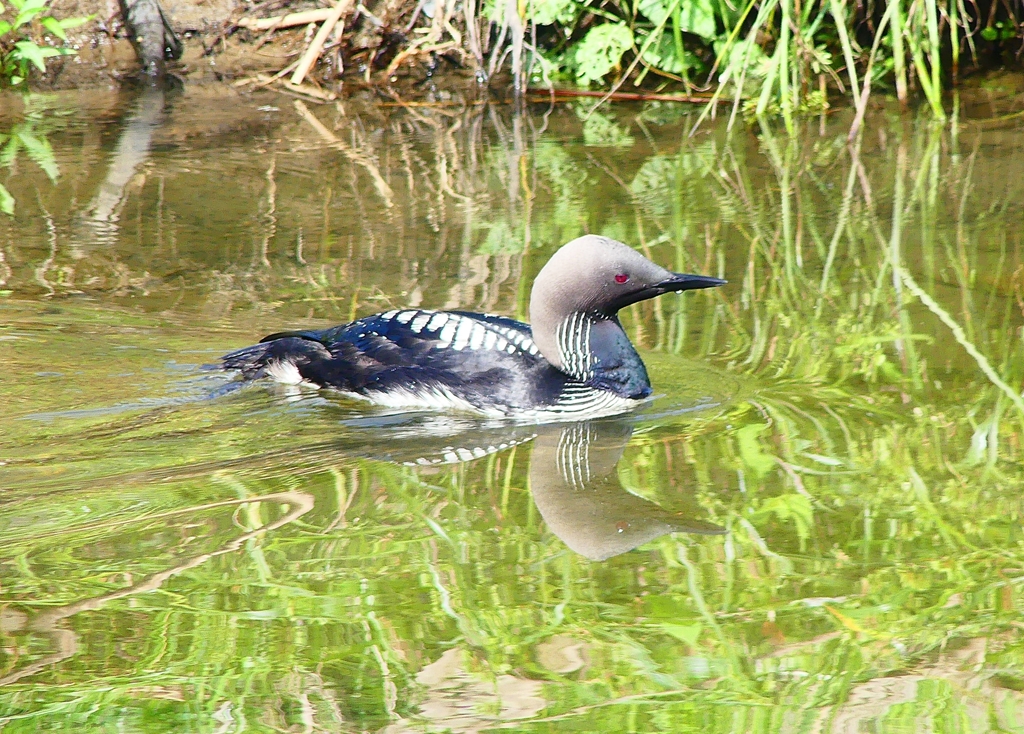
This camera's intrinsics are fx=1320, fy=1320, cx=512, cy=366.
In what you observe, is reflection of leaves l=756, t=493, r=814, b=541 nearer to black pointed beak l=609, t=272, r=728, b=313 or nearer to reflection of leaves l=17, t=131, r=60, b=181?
black pointed beak l=609, t=272, r=728, b=313

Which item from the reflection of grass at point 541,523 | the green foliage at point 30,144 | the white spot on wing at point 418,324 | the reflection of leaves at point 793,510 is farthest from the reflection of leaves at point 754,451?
the green foliage at point 30,144

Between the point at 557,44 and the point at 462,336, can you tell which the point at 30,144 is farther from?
the point at 462,336

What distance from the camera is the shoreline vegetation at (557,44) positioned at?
30.6 feet

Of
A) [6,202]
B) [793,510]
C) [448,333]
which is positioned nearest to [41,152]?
[6,202]

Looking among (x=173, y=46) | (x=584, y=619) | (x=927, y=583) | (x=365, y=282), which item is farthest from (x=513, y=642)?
(x=173, y=46)

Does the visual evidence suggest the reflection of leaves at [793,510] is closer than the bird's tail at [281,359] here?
Yes

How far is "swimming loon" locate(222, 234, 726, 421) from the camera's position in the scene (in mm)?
5031

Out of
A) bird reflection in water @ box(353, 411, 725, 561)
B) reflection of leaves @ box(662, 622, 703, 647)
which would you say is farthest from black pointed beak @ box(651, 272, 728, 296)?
reflection of leaves @ box(662, 622, 703, 647)

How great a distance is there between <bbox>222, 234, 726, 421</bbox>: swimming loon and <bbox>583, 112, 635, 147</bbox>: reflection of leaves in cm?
379

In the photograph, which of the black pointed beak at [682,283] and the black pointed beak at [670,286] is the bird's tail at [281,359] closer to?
the black pointed beak at [670,286]

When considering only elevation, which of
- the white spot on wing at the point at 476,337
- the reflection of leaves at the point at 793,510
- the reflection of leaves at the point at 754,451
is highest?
the white spot on wing at the point at 476,337

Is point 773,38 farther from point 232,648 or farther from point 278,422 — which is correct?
point 232,648

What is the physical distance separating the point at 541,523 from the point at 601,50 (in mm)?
6548

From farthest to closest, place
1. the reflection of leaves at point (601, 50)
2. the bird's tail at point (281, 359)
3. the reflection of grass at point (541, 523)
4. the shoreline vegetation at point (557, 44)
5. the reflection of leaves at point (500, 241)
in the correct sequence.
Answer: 1. the reflection of leaves at point (601, 50)
2. the shoreline vegetation at point (557, 44)
3. the reflection of leaves at point (500, 241)
4. the bird's tail at point (281, 359)
5. the reflection of grass at point (541, 523)
